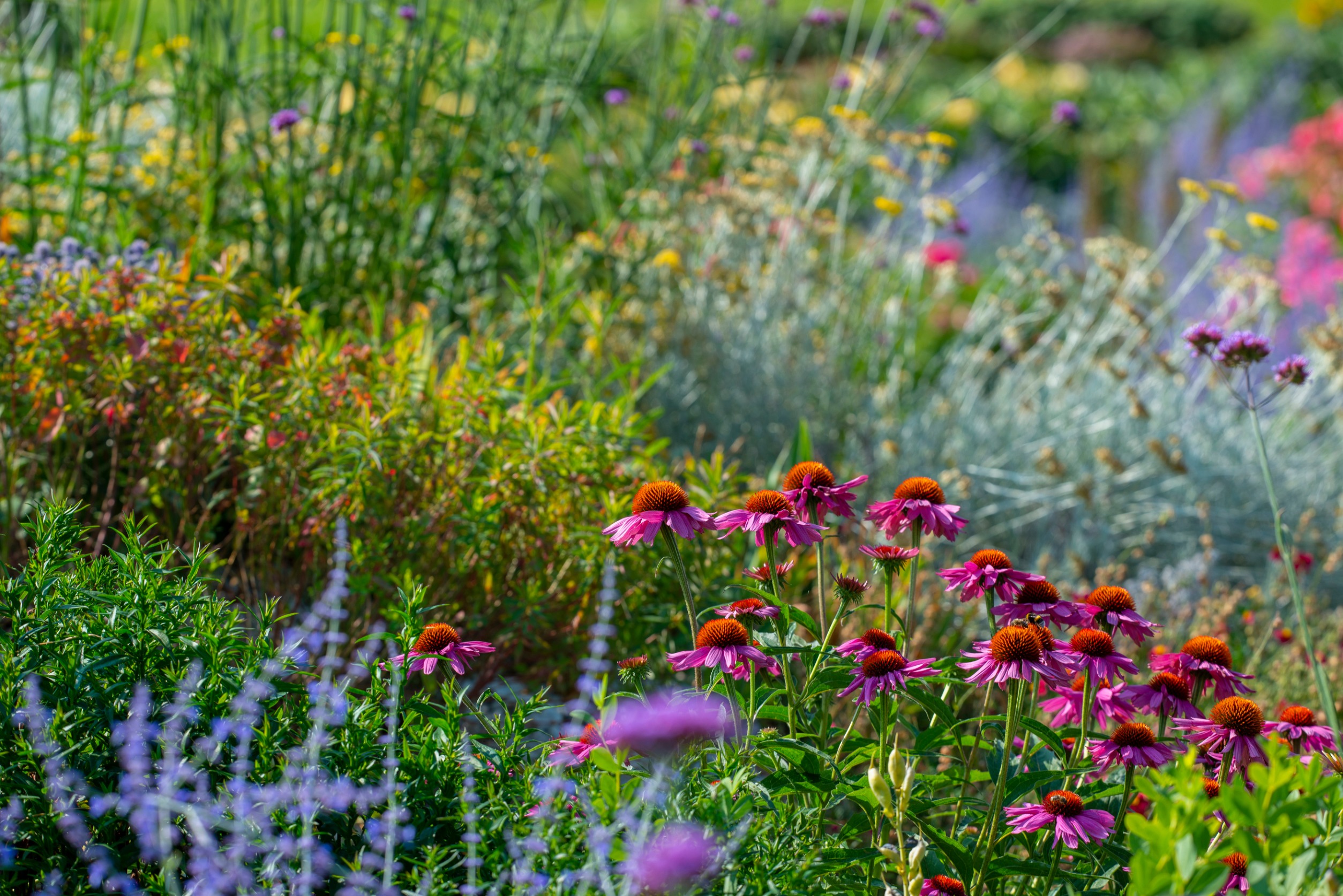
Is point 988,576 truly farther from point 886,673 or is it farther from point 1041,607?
point 886,673

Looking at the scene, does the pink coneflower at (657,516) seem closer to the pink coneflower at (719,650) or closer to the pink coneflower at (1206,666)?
the pink coneflower at (719,650)

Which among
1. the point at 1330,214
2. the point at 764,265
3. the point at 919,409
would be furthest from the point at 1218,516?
the point at 1330,214

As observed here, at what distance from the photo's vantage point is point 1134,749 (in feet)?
5.16

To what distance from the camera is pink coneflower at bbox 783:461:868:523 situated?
1.65 meters

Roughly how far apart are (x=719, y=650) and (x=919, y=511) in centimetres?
36

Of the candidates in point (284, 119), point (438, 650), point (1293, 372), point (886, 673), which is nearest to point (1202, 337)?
point (1293, 372)

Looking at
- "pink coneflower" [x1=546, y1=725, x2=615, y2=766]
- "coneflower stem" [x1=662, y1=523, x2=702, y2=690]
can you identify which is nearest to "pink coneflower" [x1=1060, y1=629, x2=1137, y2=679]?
"coneflower stem" [x1=662, y1=523, x2=702, y2=690]

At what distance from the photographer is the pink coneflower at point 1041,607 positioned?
5.27 ft

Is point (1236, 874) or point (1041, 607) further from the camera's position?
point (1041, 607)

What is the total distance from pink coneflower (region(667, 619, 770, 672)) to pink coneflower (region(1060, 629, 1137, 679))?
42 centimetres

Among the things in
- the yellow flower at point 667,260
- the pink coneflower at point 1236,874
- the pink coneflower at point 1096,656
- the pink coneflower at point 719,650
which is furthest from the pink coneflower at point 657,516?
the yellow flower at point 667,260

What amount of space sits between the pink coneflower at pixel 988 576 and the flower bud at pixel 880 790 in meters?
0.34

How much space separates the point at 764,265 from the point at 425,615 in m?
2.25

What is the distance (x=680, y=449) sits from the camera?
370 cm
